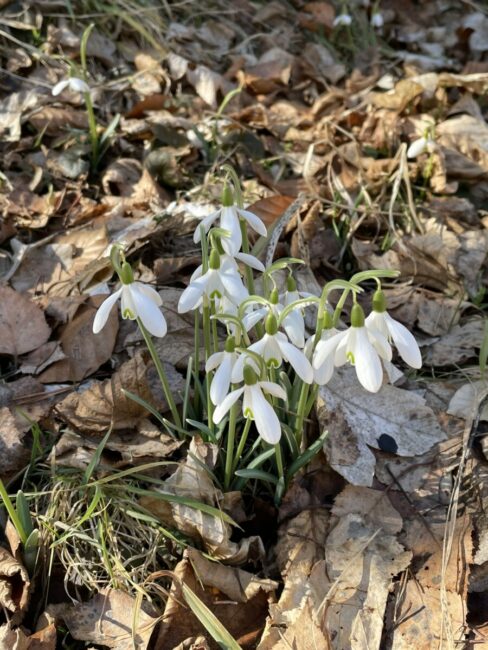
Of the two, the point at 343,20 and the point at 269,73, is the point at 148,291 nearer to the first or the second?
the point at 269,73

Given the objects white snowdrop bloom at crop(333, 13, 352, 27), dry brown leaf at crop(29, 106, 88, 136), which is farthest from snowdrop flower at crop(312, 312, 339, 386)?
white snowdrop bloom at crop(333, 13, 352, 27)

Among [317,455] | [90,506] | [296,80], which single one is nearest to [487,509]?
[317,455]

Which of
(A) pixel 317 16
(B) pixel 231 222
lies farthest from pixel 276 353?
(A) pixel 317 16

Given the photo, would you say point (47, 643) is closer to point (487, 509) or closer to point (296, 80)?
point (487, 509)

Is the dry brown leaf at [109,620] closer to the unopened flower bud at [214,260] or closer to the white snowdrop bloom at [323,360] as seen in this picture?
the white snowdrop bloom at [323,360]

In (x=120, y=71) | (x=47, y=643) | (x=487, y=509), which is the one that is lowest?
(x=487, y=509)

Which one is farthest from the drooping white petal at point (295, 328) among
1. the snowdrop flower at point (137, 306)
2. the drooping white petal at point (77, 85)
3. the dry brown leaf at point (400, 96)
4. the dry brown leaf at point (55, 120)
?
the dry brown leaf at point (400, 96)
